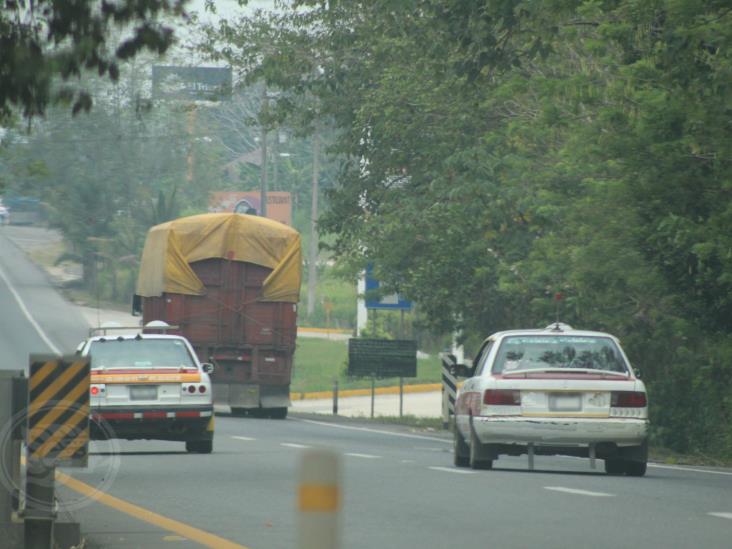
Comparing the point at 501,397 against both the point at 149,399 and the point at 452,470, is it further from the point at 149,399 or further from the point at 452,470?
the point at 149,399

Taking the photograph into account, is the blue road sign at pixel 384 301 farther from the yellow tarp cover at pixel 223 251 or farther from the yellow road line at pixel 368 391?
the yellow road line at pixel 368 391

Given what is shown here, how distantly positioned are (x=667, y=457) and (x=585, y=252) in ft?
10.3

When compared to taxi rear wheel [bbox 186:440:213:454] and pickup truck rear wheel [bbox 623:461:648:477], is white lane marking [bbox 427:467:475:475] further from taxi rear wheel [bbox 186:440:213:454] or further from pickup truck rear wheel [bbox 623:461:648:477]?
taxi rear wheel [bbox 186:440:213:454]

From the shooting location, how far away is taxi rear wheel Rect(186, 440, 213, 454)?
22.0 metres

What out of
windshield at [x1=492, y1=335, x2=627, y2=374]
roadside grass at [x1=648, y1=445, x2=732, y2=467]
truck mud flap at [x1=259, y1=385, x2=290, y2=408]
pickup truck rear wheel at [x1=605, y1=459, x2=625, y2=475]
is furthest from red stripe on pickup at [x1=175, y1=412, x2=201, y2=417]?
truck mud flap at [x1=259, y1=385, x2=290, y2=408]

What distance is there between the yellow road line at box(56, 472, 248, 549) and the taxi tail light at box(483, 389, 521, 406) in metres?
3.85

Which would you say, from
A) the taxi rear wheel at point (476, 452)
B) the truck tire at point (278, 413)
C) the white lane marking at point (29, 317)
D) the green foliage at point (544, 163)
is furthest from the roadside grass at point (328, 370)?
Result: the taxi rear wheel at point (476, 452)

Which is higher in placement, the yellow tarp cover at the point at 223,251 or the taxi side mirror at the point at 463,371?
→ the yellow tarp cover at the point at 223,251

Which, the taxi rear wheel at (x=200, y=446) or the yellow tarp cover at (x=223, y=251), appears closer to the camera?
the taxi rear wheel at (x=200, y=446)

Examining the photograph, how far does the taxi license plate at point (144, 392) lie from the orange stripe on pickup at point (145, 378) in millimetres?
72

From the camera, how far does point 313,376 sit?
56.8 m

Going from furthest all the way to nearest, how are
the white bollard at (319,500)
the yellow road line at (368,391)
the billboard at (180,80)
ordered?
the billboard at (180,80)
the yellow road line at (368,391)
the white bollard at (319,500)

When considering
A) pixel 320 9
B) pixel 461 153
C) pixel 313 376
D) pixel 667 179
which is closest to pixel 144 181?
pixel 313 376

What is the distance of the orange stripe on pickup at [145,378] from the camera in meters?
21.7
